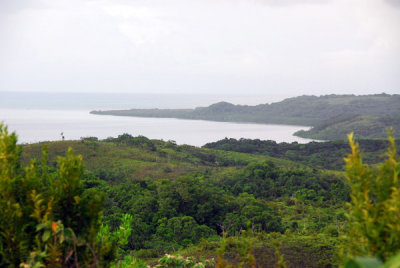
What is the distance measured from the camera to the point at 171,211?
15.6 metres

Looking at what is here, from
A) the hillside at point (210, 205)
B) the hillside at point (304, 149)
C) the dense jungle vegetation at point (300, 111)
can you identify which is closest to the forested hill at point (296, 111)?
the dense jungle vegetation at point (300, 111)

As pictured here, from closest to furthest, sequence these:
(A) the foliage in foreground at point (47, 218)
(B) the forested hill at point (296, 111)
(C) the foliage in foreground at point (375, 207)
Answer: (C) the foliage in foreground at point (375, 207)
(A) the foliage in foreground at point (47, 218)
(B) the forested hill at point (296, 111)

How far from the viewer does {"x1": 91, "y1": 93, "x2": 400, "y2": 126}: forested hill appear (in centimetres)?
11875

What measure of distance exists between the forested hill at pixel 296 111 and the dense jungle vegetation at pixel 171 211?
77.6m

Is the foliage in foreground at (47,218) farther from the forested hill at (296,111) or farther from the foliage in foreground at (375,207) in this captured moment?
the forested hill at (296,111)

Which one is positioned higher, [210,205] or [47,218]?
[47,218]

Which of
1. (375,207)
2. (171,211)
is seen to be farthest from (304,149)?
(375,207)

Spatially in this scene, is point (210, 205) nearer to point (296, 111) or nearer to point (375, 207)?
point (375, 207)

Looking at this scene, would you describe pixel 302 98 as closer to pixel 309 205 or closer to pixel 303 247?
pixel 309 205

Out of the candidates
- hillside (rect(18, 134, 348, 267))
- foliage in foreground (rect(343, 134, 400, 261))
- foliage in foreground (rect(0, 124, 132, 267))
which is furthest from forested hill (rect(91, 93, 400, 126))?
foliage in foreground (rect(0, 124, 132, 267))

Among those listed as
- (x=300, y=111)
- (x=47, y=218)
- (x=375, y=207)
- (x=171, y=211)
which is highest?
(x=375, y=207)

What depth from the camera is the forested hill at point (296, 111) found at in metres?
119

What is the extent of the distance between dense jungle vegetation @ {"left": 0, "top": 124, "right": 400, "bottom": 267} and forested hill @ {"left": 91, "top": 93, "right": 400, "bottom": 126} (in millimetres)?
77640

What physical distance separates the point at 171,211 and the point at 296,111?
118887mm
